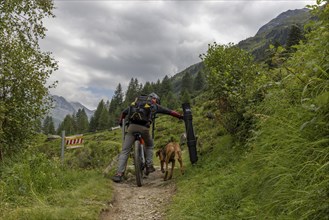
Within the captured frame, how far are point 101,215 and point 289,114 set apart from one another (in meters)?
4.10

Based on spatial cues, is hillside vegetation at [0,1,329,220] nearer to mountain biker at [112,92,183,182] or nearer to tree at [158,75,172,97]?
mountain biker at [112,92,183,182]

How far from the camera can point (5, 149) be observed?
11828 millimetres

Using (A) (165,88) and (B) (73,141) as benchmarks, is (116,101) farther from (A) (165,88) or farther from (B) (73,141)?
(B) (73,141)

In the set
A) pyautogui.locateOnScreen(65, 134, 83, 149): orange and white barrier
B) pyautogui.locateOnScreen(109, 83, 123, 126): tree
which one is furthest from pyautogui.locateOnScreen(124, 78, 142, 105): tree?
pyautogui.locateOnScreen(65, 134, 83, 149): orange and white barrier

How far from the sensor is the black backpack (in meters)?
9.67

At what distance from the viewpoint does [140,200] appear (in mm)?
7996

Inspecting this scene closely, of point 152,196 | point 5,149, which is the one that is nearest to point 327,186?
point 152,196

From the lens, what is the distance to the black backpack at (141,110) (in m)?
9.67

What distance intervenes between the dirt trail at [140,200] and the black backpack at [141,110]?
2.18 meters

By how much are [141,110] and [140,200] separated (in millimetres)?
2935

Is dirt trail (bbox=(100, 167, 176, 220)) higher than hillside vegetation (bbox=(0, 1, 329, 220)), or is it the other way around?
hillside vegetation (bbox=(0, 1, 329, 220))

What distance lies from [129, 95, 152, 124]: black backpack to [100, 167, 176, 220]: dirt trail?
2.18 metres

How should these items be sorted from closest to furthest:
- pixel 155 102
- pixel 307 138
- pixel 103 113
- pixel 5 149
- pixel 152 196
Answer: pixel 307 138 → pixel 152 196 → pixel 155 102 → pixel 5 149 → pixel 103 113

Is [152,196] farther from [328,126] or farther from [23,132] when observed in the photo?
[23,132]
